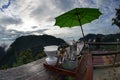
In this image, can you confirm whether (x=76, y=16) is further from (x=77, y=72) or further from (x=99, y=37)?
(x=99, y=37)

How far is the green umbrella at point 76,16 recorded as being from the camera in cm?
353

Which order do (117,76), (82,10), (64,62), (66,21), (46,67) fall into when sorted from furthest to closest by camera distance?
1. (117,76)
2. (66,21)
3. (82,10)
4. (46,67)
5. (64,62)

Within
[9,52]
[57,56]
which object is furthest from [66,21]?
[9,52]

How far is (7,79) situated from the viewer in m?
2.66

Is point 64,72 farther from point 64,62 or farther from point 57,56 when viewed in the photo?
point 57,56

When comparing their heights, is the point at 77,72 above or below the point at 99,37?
below

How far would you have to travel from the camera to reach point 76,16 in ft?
12.2

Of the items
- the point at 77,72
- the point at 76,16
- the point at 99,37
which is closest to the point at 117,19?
the point at 99,37

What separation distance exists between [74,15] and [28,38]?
51595mm

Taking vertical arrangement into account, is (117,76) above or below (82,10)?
below

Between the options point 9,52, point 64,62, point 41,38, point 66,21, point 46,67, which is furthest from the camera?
point 41,38

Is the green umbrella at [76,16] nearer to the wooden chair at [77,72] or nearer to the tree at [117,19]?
the wooden chair at [77,72]

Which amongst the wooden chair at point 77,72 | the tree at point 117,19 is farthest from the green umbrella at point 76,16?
the tree at point 117,19

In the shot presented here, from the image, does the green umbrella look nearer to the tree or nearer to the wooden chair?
the wooden chair
